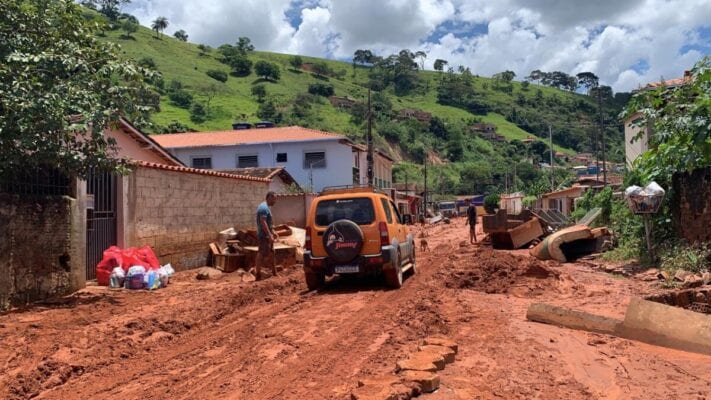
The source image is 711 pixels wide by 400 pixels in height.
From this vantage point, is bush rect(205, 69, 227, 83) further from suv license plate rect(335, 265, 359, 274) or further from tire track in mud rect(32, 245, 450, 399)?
tire track in mud rect(32, 245, 450, 399)

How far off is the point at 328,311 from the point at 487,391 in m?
3.85

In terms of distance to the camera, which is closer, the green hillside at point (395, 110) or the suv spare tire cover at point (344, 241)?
the suv spare tire cover at point (344, 241)

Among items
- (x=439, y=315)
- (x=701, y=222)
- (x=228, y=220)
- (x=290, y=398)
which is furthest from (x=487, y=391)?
(x=228, y=220)

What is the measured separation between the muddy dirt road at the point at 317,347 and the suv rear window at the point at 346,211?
4.21 feet

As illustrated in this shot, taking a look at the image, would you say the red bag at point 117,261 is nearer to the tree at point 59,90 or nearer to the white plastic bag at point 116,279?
the white plastic bag at point 116,279

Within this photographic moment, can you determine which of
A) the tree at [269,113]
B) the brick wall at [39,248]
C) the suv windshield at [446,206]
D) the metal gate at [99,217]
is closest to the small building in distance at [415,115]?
the suv windshield at [446,206]

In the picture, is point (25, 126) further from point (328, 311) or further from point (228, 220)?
point (228, 220)

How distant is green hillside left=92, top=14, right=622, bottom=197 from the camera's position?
78188mm

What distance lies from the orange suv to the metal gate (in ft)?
16.1

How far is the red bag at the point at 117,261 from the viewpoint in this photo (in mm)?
11414

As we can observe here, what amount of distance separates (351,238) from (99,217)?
5.92 metres

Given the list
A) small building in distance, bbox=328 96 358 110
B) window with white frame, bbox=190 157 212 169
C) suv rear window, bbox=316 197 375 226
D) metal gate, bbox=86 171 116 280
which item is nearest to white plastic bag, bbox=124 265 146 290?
metal gate, bbox=86 171 116 280

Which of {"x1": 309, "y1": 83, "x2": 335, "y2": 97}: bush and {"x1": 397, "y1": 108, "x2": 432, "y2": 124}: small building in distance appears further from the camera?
{"x1": 397, "y1": 108, "x2": 432, "y2": 124}: small building in distance

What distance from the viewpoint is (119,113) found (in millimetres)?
10047
